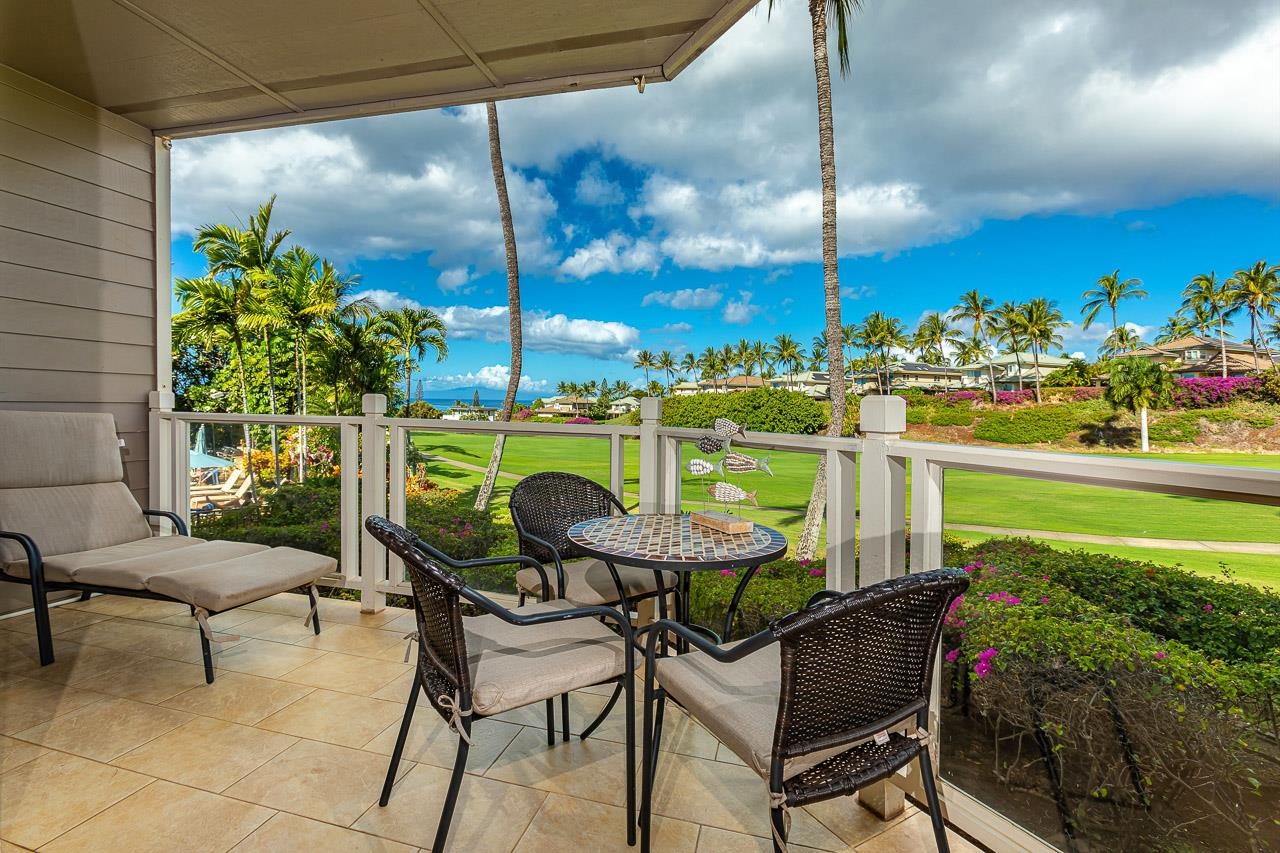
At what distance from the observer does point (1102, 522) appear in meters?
1.73

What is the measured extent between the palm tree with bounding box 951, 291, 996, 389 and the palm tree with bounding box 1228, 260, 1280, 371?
15171 millimetres

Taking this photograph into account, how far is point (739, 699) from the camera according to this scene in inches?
59.7

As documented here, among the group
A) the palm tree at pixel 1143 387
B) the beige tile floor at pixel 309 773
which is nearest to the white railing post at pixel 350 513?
the beige tile floor at pixel 309 773

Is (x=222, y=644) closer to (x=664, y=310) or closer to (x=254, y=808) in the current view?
(x=254, y=808)

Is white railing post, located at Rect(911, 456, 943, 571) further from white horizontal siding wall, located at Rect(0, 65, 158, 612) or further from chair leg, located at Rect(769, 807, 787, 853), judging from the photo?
white horizontal siding wall, located at Rect(0, 65, 158, 612)

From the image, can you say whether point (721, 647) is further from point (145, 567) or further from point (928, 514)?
point (145, 567)

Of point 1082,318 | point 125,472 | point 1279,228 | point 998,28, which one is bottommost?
point 125,472

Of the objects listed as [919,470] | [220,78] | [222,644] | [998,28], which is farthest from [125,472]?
[998,28]

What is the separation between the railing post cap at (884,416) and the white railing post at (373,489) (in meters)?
2.91

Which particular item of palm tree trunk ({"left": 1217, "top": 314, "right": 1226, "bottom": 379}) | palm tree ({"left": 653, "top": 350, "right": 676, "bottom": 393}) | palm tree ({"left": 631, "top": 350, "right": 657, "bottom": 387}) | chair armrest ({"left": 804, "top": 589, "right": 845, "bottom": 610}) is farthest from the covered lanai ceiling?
palm tree ({"left": 631, "top": 350, "right": 657, "bottom": 387})

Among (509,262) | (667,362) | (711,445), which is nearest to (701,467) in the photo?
(711,445)

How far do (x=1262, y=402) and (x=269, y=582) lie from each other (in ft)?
136

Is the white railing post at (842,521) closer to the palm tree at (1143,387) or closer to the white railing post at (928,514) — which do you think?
the white railing post at (928,514)

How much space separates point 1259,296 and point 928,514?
47844 millimetres
